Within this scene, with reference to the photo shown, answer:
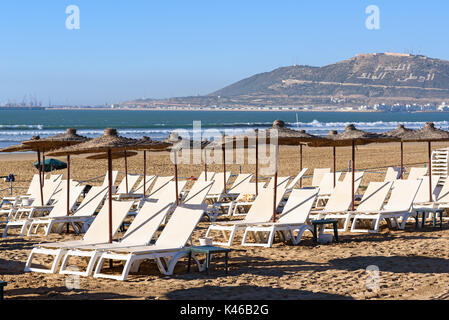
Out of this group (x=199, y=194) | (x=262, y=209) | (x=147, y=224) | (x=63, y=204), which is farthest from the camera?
(x=63, y=204)

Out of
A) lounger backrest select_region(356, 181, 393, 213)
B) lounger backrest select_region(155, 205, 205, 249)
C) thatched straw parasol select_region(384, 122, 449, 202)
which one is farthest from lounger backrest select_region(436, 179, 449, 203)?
lounger backrest select_region(155, 205, 205, 249)

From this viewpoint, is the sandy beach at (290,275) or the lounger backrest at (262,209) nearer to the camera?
the sandy beach at (290,275)

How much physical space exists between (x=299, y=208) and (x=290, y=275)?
2.11 metres

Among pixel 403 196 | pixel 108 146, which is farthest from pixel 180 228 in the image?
pixel 403 196

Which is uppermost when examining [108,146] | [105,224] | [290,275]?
[108,146]

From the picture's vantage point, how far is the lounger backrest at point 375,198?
9477mm

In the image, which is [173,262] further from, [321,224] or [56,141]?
[56,141]

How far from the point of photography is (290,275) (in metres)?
6.31

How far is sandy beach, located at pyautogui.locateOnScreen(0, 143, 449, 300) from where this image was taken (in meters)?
5.60

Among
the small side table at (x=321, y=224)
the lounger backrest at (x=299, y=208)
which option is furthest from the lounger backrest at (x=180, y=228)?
the small side table at (x=321, y=224)

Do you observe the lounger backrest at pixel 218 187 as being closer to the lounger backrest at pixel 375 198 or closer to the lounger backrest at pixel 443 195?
the lounger backrest at pixel 375 198

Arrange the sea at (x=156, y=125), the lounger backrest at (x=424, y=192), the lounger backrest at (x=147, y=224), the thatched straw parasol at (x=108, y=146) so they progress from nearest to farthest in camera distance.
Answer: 1. the lounger backrest at (x=147, y=224)
2. the thatched straw parasol at (x=108, y=146)
3. the lounger backrest at (x=424, y=192)
4. the sea at (x=156, y=125)

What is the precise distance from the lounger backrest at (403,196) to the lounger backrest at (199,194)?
2.41m

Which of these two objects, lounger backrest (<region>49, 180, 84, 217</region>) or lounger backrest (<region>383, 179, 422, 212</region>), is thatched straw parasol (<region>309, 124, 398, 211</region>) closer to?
lounger backrest (<region>383, 179, 422, 212</region>)
